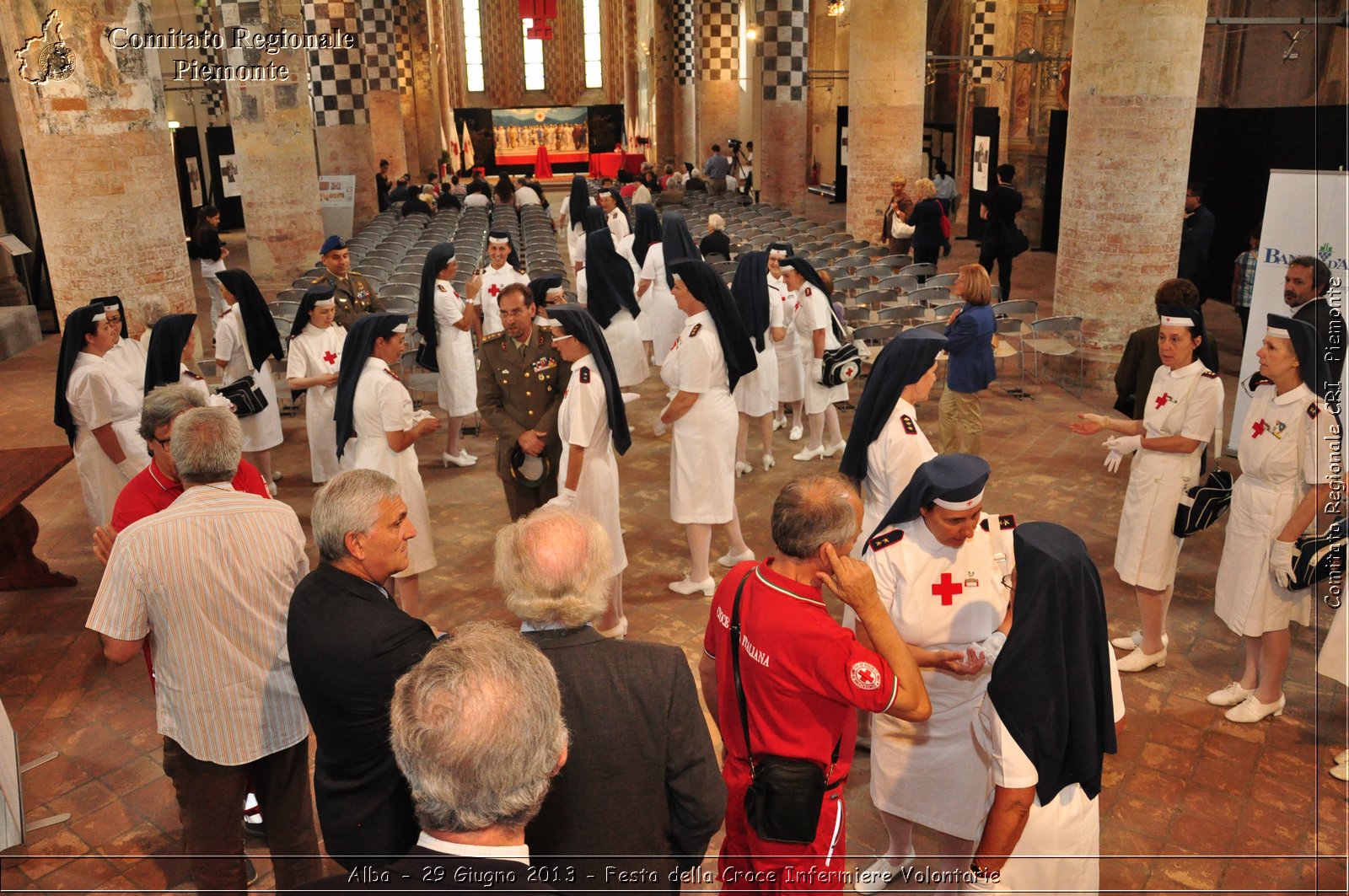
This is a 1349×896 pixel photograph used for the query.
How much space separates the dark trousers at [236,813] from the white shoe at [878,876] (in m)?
1.87

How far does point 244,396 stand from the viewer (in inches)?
265

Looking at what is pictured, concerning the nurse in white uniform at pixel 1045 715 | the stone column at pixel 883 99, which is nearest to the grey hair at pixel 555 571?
the nurse in white uniform at pixel 1045 715

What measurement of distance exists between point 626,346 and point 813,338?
→ 2.01 m

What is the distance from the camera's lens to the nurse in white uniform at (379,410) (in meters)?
5.19

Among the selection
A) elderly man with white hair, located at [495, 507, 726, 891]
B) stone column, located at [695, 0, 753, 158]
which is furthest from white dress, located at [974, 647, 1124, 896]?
stone column, located at [695, 0, 753, 158]

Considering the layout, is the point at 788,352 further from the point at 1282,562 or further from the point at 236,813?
the point at 236,813

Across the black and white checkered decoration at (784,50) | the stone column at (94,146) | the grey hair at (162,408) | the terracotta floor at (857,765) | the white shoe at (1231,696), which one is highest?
the black and white checkered decoration at (784,50)

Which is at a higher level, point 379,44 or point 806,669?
point 379,44

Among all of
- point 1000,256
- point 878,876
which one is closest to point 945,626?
point 878,876

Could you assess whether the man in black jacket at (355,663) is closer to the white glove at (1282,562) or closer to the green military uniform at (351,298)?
the white glove at (1282,562)

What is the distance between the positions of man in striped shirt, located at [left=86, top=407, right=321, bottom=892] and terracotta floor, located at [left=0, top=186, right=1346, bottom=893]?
60 cm

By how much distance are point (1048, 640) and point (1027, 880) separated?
69 centimetres

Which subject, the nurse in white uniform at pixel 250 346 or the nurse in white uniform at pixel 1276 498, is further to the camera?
the nurse in white uniform at pixel 250 346

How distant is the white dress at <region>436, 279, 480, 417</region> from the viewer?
27.0 feet
